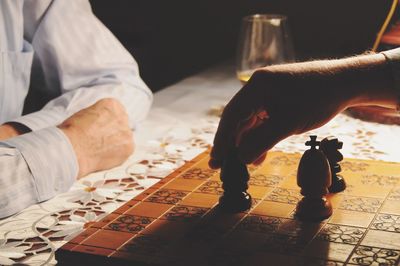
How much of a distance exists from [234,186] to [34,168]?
1.60ft

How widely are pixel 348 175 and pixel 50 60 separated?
1.07 metres

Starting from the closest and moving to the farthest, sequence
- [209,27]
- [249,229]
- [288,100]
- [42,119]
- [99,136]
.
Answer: [249,229]
[288,100]
[99,136]
[42,119]
[209,27]

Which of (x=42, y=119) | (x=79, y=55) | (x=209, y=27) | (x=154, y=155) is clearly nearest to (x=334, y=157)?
(x=154, y=155)

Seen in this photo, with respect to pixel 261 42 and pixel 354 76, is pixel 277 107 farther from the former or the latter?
pixel 261 42

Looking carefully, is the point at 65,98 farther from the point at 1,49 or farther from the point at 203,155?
the point at 203,155

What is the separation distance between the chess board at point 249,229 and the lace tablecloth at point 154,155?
0.10m

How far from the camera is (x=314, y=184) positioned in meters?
1.20

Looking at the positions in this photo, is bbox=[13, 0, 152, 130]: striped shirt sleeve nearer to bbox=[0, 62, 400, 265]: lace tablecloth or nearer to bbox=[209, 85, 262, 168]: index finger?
bbox=[0, 62, 400, 265]: lace tablecloth

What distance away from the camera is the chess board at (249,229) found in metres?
1.02

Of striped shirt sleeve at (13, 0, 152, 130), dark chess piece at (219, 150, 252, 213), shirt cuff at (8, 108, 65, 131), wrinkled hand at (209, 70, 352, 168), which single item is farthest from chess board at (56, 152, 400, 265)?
striped shirt sleeve at (13, 0, 152, 130)

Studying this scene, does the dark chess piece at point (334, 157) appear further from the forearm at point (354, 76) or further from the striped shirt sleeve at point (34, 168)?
the striped shirt sleeve at point (34, 168)

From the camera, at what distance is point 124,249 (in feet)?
3.48

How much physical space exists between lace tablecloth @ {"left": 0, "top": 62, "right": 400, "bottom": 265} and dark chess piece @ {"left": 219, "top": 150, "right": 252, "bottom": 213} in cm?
26

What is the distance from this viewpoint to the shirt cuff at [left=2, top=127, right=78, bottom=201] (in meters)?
1.43
